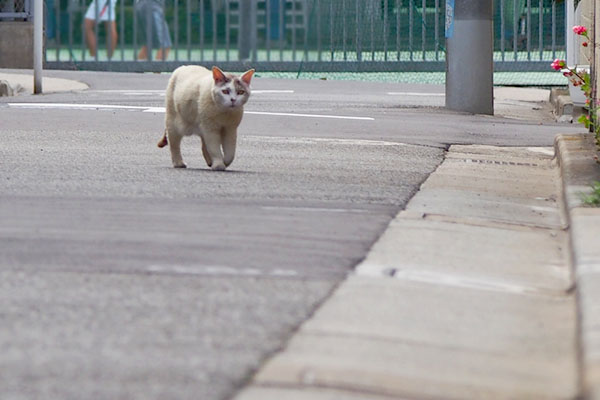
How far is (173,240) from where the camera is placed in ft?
20.8

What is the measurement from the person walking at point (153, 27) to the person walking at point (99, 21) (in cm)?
53

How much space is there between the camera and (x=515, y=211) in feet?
26.6

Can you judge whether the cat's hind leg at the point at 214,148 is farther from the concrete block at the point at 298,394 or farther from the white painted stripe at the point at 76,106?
the white painted stripe at the point at 76,106

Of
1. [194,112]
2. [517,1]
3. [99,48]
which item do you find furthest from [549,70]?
[194,112]

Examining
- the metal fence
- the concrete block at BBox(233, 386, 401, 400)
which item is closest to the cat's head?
the concrete block at BBox(233, 386, 401, 400)

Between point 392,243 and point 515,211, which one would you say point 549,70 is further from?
point 392,243

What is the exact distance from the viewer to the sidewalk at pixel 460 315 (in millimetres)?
4094

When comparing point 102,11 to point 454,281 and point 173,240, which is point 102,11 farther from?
point 454,281

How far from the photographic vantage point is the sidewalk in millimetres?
4094

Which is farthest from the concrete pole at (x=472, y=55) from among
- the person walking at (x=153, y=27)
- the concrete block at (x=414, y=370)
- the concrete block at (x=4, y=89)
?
the concrete block at (x=414, y=370)

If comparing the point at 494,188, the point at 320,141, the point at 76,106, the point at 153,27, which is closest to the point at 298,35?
the point at 153,27

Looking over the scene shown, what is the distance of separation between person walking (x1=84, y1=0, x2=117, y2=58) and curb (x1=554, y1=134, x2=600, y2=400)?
16800 mm

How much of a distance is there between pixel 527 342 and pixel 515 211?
3.42 meters

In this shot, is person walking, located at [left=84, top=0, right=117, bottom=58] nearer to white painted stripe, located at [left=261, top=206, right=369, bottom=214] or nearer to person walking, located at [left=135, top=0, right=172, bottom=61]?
person walking, located at [left=135, top=0, right=172, bottom=61]
